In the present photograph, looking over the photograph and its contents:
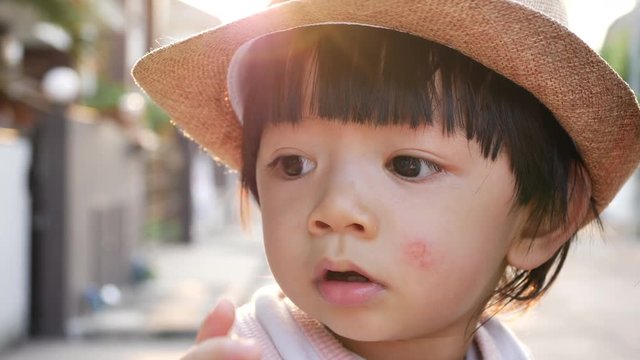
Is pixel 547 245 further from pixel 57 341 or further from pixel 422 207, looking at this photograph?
pixel 57 341

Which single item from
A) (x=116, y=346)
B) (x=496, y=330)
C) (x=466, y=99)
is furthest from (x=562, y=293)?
(x=466, y=99)

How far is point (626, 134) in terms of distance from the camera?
5.03ft

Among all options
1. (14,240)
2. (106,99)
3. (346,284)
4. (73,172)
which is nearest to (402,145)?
(346,284)

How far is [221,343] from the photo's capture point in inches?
42.6

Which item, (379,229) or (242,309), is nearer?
(379,229)

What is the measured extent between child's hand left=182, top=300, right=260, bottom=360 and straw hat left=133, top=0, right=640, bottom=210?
1.71ft

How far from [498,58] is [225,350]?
0.66 meters

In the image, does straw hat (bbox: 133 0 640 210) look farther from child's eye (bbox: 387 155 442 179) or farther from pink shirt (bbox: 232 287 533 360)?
pink shirt (bbox: 232 287 533 360)

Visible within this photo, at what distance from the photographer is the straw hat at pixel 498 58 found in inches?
50.3

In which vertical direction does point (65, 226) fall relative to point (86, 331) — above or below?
above

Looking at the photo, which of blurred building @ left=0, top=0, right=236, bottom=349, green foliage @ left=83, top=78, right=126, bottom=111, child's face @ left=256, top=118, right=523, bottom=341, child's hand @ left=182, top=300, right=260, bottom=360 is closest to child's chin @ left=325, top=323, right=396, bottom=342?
child's face @ left=256, top=118, right=523, bottom=341

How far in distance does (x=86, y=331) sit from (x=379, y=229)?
397cm

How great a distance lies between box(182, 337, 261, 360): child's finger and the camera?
41.9 inches

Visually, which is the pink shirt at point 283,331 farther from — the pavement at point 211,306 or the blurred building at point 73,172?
the pavement at point 211,306
